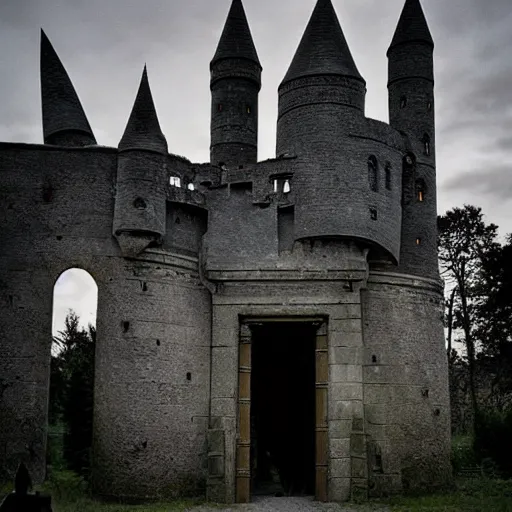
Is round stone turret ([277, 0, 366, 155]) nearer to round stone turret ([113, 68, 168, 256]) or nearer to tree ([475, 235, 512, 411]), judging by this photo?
round stone turret ([113, 68, 168, 256])

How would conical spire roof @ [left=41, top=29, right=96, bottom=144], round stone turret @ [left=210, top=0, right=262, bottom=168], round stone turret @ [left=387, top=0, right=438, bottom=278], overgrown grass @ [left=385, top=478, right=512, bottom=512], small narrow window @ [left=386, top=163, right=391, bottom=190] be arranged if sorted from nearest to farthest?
overgrown grass @ [left=385, top=478, right=512, bottom=512]
small narrow window @ [left=386, top=163, right=391, bottom=190]
conical spire roof @ [left=41, top=29, right=96, bottom=144]
round stone turret @ [left=387, top=0, right=438, bottom=278]
round stone turret @ [left=210, top=0, right=262, bottom=168]

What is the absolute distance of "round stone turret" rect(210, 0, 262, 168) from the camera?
30250 mm

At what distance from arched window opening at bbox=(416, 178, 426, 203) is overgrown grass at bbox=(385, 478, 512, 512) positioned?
9903mm

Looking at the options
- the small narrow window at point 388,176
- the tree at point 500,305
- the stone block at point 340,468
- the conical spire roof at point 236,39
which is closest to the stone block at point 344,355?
the stone block at point 340,468

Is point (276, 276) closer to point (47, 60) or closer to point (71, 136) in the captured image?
point (71, 136)

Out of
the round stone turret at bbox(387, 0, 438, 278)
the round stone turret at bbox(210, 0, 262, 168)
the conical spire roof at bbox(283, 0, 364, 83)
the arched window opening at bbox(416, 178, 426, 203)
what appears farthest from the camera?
the round stone turret at bbox(210, 0, 262, 168)

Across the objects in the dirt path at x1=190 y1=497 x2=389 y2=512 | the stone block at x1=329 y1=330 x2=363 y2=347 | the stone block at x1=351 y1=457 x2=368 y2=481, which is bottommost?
the dirt path at x1=190 y1=497 x2=389 y2=512

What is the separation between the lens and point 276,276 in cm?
2594

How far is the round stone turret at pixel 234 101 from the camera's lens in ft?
99.2

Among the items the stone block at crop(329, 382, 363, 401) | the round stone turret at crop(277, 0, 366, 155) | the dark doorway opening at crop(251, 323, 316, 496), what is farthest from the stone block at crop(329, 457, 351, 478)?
the round stone turret at crop(277, 0, 366, 155)

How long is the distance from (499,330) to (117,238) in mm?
15703

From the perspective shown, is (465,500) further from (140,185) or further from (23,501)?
(23,501)

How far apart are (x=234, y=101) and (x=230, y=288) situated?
798 centimetres

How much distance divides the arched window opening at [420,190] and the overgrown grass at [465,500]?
990 centimetres
